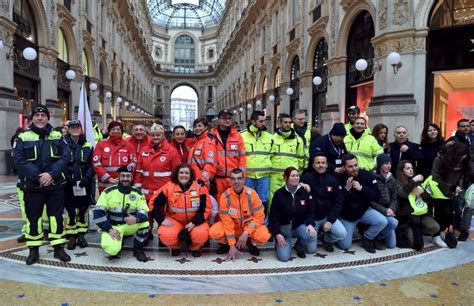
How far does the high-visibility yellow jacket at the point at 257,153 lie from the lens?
5215 mm

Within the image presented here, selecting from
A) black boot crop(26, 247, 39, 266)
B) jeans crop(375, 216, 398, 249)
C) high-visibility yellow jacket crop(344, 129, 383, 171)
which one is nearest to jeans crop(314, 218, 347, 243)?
jeans crop(375, 216, 398, 249)

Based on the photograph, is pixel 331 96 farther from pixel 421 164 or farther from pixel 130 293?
pixel 130 293

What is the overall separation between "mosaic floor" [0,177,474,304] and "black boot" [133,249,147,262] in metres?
0.08

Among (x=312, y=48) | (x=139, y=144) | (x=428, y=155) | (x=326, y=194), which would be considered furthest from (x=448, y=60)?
(x=139, y=144)

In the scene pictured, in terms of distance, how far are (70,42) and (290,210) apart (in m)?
17.3

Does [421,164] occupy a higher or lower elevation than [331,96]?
lower

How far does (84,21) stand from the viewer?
19547 mm

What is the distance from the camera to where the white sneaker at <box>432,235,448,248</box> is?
4.95 metres

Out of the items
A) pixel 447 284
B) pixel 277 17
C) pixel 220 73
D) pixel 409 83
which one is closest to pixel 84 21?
pixel 277 17

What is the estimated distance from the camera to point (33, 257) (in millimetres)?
4199

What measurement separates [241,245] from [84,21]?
1962cm

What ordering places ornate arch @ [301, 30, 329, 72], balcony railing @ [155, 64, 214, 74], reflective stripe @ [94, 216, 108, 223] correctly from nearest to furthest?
1. reflective stripe @ [94, 216, 108, 223]
2. ornate arch @ [301, 30, 329, 72]
3. balcony railing @ [155, 64, 214, 74]

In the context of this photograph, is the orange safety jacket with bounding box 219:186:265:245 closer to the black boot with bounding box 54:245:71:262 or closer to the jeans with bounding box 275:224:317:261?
the jeans with bounding box 275:224:317:261

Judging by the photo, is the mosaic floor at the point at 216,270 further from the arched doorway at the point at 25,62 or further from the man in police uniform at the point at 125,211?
the arched doorway at the point at 25,62
